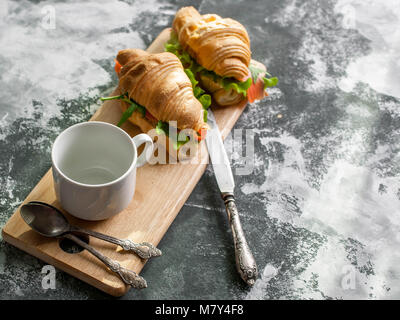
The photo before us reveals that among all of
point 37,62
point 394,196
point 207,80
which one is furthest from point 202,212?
point 37,62

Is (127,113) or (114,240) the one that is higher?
(127,113)

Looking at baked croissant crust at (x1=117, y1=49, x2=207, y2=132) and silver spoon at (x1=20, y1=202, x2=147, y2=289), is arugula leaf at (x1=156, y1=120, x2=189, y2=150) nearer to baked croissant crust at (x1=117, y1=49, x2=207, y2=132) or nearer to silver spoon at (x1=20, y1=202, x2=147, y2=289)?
baked croissant crust at (x1=117, y1=49, x2=207, y2=132)

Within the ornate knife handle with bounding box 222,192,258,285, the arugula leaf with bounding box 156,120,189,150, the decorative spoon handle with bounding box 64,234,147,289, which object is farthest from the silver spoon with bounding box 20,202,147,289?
the arugula leaf with bounding box 156,120,189,150

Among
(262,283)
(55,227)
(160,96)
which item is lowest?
(262,283)

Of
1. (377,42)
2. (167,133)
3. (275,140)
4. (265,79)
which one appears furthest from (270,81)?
(377,42)

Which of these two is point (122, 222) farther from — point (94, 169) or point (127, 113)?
point (127, 113)
